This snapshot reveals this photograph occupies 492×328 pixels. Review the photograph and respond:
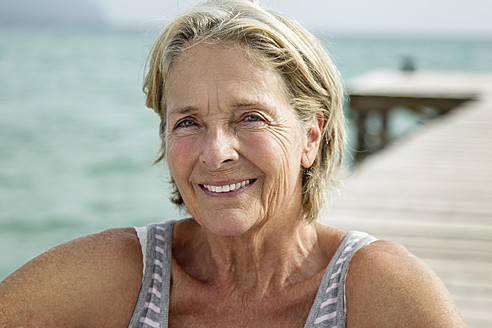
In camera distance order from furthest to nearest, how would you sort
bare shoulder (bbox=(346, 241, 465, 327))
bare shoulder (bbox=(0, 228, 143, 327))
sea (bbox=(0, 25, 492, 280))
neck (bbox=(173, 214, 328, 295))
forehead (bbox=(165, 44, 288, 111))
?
sea (bbox=(0, 25, 492, 280)), neck (bbox=(173, 214, 328, 295)), bare shoulder (bbox=(0, 228, 143, 327)), forehead (bbox=(165, 44, 288, 111)), bare shoulder (bbox=(346, 241, 465, 327))

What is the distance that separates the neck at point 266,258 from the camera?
190 cm

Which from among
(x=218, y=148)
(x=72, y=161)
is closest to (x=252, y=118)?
(x=218, y=148)

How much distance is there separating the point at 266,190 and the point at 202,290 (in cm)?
38

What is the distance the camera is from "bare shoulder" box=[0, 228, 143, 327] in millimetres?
1796

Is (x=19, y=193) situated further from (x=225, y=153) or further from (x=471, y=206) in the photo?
(x=225, y=153)

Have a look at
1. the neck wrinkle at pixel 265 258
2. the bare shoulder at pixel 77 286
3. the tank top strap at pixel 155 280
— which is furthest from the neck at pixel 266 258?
the bare shoulder at pixel 77 286

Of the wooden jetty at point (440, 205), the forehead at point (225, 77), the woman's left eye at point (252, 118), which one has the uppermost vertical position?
the forehead at point (225, 77)

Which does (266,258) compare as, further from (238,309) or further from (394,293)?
(394,293)

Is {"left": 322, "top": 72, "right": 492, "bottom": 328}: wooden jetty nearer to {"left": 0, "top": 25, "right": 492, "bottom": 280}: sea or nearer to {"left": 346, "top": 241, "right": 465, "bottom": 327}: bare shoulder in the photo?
{"left": 346, "top": 241, "right": 465, "bottom": 327}: bare shoulder

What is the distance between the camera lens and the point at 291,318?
5.93ft

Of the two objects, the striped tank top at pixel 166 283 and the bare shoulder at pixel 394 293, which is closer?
the bare shoulder at pixel 394 293

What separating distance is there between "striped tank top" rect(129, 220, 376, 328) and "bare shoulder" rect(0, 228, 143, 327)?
1.2 inches

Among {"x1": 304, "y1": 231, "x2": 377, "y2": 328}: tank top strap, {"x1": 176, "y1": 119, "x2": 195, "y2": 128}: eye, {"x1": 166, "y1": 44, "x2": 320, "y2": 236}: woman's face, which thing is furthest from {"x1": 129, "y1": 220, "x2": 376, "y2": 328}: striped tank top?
{"x1": 176, "y1": 119, "x2": 195, "y2": 128}: eye

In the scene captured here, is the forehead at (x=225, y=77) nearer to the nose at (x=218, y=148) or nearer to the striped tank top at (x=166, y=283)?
the nose at (x=218, y=148)
